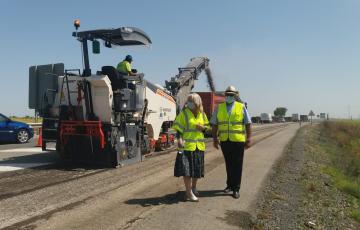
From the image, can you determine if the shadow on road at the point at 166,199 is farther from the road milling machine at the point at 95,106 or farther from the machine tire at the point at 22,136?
the machine tire at the point at 22,136

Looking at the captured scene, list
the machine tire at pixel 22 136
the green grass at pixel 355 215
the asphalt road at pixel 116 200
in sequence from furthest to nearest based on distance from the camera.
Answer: the machine tire at pixel 22 136, the green grass at pixel 355 215, the asphalt road at pixel 116 200

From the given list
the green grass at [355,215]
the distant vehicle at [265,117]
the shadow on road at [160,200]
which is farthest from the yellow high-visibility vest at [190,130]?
the distant vehicle at [265,117]

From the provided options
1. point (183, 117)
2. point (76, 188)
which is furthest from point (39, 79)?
point (183, 117)

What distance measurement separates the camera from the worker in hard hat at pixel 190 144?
737 cm

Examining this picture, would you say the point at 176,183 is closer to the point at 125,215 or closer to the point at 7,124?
the point at 125,215

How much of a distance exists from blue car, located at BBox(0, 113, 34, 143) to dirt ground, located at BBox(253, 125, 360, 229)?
11804 millimetres

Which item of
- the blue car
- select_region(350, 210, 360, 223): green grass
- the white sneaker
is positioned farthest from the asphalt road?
the blue car

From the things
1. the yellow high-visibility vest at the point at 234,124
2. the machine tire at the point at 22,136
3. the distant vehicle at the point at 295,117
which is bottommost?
the machine tire at the point at 22,136

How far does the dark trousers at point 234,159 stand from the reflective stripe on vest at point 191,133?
681 mm

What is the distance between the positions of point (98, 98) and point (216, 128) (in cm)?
431

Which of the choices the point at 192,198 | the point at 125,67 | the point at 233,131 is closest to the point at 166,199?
the point at 192,198

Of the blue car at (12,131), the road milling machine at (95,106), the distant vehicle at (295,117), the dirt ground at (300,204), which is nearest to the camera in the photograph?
the dirt ground at (300,204)

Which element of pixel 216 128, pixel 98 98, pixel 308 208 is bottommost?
pixel 308 208

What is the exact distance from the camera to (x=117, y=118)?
11586 mm
